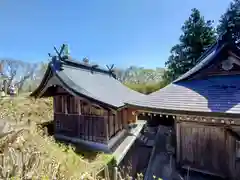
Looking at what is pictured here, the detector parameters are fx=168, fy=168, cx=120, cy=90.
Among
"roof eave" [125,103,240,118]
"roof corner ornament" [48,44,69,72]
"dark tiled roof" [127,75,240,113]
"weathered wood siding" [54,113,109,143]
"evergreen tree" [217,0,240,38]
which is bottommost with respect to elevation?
"weathered wood siding" [54,113,109,143]

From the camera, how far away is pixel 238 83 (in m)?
5.14

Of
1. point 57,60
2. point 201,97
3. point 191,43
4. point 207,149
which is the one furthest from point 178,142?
point 191,43

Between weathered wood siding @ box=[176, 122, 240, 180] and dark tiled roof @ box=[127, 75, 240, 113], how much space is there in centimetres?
66

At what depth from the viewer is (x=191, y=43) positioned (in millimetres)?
16219

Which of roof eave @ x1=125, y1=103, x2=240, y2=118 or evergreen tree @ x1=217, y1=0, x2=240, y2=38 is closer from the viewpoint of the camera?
roof eave @ x1=125, y1=103, x2=240, y2=118

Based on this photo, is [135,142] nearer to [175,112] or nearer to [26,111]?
[175,112]

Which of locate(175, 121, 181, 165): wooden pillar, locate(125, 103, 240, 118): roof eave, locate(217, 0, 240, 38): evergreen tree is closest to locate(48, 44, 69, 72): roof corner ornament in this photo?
locate(125, 103, 240, 118): roof eave

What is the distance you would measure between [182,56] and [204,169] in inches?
543

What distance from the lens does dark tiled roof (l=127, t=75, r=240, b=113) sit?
4.32m

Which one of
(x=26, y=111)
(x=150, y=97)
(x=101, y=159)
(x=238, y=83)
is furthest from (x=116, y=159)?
(x=26, y=111)

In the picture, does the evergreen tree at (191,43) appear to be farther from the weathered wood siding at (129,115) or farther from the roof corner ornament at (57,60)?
the roof corner ornament at (57,60)

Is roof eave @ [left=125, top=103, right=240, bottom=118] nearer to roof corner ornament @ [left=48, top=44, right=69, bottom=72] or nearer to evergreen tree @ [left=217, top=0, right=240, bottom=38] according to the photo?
roof corner ornament @ [left=48, top=44, right=69, bottom=72]

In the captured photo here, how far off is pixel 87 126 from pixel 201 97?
5.40m

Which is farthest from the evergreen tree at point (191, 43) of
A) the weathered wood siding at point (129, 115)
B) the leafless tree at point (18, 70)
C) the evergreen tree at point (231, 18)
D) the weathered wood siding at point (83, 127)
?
the leafless tree at point (18, 70)
